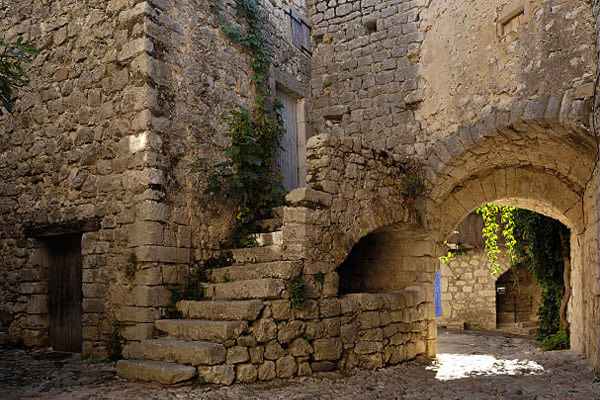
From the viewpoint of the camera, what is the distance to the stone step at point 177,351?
168 inches

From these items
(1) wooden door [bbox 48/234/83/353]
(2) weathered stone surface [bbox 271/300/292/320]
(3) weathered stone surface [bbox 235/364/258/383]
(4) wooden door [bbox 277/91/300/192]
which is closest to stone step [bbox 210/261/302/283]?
(2) weathered stone surface [bbox 271/300/292/320]

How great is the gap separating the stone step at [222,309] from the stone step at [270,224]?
4.24 feet

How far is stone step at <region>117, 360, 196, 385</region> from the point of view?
4.18m

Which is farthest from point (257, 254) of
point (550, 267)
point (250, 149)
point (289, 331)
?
point (550, 267)

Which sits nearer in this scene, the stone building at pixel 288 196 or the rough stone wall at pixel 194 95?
the stone building at pixel 288 196

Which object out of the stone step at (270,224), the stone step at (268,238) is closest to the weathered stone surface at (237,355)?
the stone step at (268,238)

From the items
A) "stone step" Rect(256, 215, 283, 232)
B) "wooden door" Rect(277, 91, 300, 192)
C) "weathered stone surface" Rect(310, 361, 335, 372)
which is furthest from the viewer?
"wooden door" Rect(277, 91, 300, 192)

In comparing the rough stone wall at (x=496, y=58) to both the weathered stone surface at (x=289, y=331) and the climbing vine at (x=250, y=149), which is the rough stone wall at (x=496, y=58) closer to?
the climbing vine at (x=250, y=149)

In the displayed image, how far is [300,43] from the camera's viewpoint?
7.85 m

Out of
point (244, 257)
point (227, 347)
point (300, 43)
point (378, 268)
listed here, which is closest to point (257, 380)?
point (227, 347)

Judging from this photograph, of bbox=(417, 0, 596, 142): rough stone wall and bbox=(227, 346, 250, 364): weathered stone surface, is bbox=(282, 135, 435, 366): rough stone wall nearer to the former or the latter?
bbox=(227, 346, 250, 364): weathered stone surface

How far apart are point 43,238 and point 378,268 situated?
400 cm

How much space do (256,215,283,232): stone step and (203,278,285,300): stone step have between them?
105 centimetres

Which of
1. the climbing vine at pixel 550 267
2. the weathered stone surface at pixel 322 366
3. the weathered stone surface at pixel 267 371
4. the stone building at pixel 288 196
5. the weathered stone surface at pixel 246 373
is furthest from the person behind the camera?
the climbing vine at pixel 550 267
